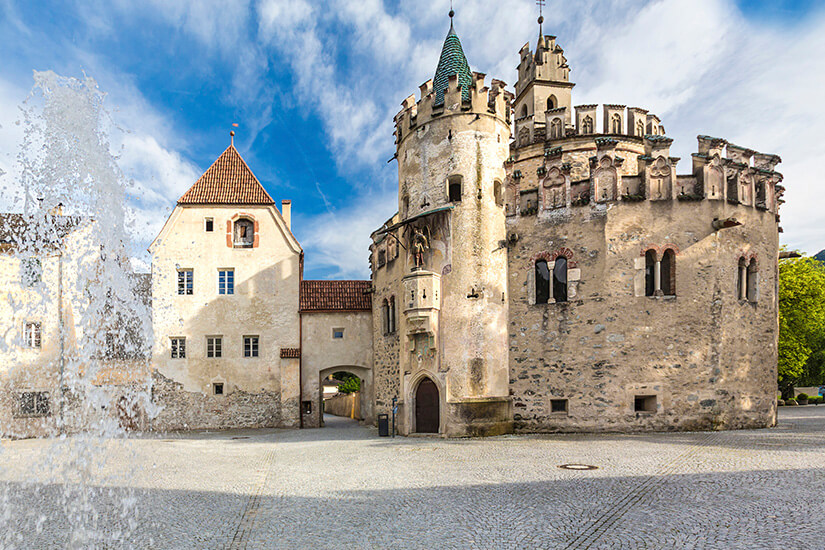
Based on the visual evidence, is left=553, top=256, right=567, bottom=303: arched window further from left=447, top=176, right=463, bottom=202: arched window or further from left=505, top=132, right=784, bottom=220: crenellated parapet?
left=447, top=176, right=463, bottom=202: arched window

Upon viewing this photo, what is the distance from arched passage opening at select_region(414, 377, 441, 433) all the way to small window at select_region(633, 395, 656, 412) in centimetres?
717

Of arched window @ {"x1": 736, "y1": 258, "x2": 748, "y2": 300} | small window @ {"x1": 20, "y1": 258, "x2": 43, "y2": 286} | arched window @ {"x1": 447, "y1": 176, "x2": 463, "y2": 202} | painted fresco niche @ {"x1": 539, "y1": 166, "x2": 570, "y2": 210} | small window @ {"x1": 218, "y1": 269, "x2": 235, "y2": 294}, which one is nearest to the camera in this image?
arched window @ {"x1": 736, "y1": 258, "x2": 748, "y2": 300}

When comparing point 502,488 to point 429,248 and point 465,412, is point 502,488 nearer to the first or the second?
point 465,412

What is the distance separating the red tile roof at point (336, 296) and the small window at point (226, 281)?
3.58 m

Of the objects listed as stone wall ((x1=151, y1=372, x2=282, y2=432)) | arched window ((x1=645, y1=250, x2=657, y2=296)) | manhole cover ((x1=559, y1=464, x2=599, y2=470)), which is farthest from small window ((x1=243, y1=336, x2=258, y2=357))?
manhole cover ((x1=559, y1=464, x2=599, y2=470))

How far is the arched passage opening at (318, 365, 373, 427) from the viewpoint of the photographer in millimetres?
29906

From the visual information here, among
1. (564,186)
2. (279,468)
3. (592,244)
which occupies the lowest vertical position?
(279,468)

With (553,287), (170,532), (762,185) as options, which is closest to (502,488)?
(170,532)

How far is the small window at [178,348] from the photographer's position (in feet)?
95.6

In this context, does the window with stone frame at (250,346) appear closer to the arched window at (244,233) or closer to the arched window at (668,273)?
the arched window at (244,233)

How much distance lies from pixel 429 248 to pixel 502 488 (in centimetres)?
1223

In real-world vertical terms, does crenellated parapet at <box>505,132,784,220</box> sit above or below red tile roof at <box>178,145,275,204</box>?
below

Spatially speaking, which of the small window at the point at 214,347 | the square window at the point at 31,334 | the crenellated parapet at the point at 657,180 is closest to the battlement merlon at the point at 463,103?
the crenellated parapet at the point at 657,180

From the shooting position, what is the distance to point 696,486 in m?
11.4
